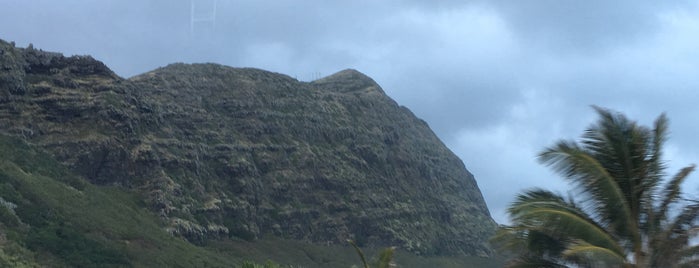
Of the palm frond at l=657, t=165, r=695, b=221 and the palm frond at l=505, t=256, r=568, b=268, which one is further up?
the palm frond at l=657, t=165, r=695, b=221

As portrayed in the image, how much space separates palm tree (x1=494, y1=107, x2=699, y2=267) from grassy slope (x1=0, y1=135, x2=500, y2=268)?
58857 millimetres

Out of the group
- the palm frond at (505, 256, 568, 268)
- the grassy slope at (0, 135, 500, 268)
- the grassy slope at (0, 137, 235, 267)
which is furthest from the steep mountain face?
the palm frond at (505, 256, 568, 268)

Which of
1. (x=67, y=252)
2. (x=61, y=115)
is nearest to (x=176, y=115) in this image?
(x=61, y=115)

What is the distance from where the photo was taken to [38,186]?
306 feet

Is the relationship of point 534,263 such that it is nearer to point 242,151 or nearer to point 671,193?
point 671,193

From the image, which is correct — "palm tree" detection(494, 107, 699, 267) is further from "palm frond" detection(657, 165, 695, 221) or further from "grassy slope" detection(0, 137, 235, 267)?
"grassy slope" detection(0, 137, 235, 267)

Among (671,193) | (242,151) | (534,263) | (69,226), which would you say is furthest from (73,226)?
(671,193)

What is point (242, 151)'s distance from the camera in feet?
481

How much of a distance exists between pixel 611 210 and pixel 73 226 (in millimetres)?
81504

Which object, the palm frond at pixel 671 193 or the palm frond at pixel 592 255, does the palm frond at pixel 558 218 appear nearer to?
the palm frond at pixel 592 255

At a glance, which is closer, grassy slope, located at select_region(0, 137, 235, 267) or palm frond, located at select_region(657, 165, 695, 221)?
palm frond, located at select_region(657, 165, 695, 221)

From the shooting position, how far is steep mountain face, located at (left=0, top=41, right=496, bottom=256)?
119m

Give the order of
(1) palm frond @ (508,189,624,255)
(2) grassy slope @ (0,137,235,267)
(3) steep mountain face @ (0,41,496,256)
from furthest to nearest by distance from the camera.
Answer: (3) steep mountain face @ (0,41,496,256) → (2) grassy slope @ (0,137,235,267) → (1) palm frond @ (508,189,624,255)

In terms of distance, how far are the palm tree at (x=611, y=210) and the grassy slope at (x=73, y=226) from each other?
58.9m
